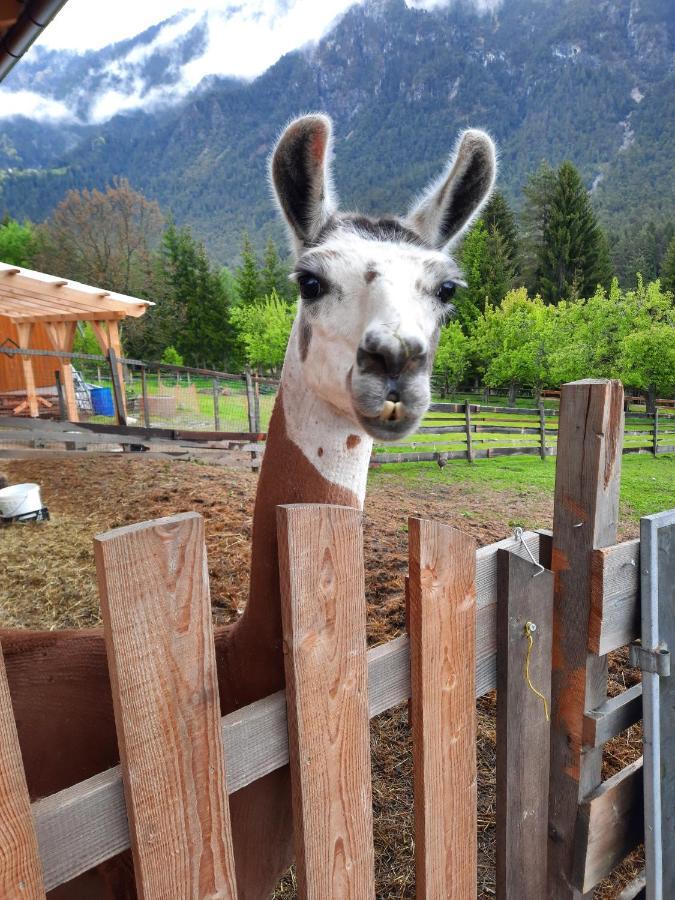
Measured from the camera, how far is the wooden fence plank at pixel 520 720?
964 mm

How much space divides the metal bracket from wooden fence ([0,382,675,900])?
0.04 meters

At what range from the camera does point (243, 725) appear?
716 millimetres

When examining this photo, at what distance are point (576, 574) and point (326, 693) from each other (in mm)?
604

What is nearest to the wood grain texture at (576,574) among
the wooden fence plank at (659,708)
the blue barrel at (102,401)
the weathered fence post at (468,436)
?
the wooden fence plank at (659,708)

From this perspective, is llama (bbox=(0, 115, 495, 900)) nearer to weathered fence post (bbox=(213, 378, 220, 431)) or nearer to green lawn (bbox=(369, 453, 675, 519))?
green lawn (bbox=(369, 453, 675, 519))

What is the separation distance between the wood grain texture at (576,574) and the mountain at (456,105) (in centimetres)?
220

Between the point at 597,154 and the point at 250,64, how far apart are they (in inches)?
443

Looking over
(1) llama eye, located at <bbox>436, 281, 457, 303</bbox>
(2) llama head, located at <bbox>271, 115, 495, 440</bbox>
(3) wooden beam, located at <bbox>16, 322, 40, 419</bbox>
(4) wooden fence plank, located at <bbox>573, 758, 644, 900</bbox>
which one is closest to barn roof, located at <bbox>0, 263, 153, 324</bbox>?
(3) wooden beam, located at <bbox>16, 322, 40, 419</bbox>

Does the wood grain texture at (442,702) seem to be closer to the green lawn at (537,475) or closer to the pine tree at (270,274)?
the green lawn at (537,475)

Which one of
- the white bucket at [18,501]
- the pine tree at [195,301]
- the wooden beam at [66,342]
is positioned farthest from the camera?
the pine tree at [195,301]

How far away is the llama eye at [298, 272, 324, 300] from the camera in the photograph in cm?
133

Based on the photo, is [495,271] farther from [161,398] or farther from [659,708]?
[161,398]

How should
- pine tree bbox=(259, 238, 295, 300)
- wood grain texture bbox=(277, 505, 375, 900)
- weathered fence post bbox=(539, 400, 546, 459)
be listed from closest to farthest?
wood grain texture bbox=(277, 505, 375, 900) → weathered fence post bbox=(539, 400, 546, 459) → pine tree bbox=(259, 238, 295, 300)

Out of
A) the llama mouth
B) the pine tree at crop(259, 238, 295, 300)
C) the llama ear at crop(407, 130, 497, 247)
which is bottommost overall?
the llama mouth
